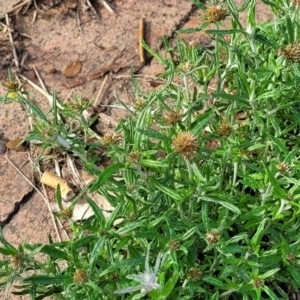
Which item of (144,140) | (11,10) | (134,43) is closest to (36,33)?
(11,10)

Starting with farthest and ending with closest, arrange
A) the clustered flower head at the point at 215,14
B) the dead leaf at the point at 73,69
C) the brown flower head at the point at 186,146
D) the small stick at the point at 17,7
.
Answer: the small stick at the point at 17,7
the dead leaf at the point at 73,69
the clustered flower head at the point at 215,14
the brown flower head at the point at 186,146

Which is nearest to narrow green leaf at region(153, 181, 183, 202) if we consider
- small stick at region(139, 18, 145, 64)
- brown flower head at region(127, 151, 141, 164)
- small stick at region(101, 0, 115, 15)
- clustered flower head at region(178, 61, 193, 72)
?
brown flower head at region(127, 151, 141, 164)

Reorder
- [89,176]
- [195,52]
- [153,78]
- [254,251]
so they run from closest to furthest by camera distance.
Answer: [254,251], [195,52], [89,176], [153,78]

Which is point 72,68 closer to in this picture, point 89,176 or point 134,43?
point 134,43

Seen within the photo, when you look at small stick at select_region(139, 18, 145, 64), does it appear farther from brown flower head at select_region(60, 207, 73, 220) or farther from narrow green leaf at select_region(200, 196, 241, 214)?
narrow green leaf at select_region(200, 196, 241, 214)

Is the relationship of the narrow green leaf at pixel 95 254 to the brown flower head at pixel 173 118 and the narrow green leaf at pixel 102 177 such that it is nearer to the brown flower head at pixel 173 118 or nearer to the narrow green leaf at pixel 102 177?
the narrow green leaf at pixel 102 177

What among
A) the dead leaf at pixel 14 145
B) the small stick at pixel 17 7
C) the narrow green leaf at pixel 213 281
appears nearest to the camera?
the narrow green leaf at pixel 213 281

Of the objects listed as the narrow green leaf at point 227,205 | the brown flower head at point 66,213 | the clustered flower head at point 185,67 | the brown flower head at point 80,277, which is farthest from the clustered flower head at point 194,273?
the clustered flower head at point 185,67
